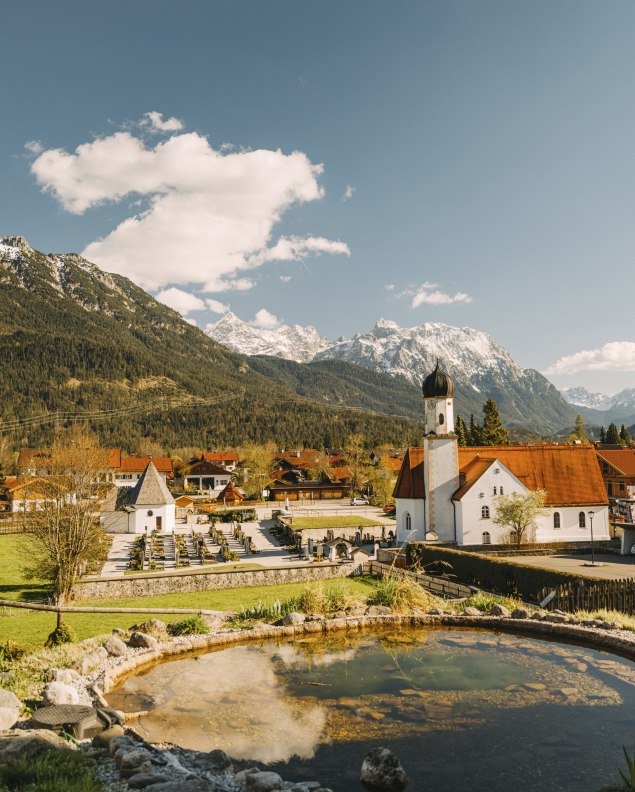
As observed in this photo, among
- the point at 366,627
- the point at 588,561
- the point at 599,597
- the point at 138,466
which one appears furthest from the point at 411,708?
the point at 138,466

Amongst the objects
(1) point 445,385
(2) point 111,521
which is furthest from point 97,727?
(2) point 111,521

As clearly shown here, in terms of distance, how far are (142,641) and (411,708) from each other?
9.50 m

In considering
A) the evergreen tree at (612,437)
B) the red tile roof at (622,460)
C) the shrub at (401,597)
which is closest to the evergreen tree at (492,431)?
the red tile roof at (622,460)

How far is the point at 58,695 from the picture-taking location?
→ 46.1 feet

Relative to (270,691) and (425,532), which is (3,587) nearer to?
(270,691)

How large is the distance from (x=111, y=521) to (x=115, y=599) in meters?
29.8

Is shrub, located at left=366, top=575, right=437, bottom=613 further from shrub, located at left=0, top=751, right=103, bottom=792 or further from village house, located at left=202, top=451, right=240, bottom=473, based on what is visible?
village house, located at left=202, top=451, right=240, bottom=473

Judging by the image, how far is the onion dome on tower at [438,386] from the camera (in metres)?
49.2

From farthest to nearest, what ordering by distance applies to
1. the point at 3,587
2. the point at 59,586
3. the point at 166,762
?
the point at 3,587 < the point at 59,586 < the point at 166,762

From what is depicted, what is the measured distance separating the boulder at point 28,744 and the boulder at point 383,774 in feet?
17.6

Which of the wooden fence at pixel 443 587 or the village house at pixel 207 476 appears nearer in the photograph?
the wooden fence at pixel 443 587

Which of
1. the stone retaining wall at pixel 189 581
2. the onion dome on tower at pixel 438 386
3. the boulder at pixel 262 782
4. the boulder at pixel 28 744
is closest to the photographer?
the boulder at pixel 262 782

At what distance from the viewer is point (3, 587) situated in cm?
3528

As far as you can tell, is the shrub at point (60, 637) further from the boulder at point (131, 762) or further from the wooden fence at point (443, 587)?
the wooden fence at point (443, 587)
